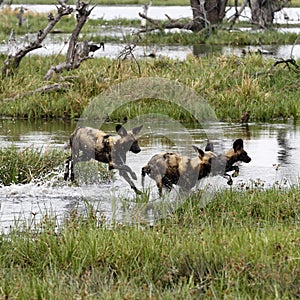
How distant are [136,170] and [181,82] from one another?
5442mm

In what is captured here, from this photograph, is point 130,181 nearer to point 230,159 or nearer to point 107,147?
point 107,147

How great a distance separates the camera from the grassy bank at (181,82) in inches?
Result: 634

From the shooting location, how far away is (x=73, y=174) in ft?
35.0

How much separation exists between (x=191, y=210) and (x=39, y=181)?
9.54 feet

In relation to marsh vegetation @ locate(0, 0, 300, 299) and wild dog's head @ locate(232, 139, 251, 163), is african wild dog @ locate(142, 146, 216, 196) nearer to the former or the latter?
marsh vegetation @ locate(0, 0, 300, 299)

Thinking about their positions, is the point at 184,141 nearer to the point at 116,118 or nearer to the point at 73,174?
the point at 116,118

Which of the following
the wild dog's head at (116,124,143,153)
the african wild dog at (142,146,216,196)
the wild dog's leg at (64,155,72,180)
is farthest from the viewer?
the wild dog's leg at (64,155,72,180)

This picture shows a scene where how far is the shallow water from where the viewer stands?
915 cm

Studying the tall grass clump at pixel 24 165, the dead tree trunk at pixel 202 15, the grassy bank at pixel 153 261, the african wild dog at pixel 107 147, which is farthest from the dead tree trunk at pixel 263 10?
the grassy bank at pixel 153 261

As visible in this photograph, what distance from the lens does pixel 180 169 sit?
9.27 meters

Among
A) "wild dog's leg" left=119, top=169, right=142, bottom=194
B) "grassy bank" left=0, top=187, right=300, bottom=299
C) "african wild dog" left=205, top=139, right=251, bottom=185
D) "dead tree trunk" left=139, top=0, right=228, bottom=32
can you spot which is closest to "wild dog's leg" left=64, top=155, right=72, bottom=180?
"wild dog's leg" left=119, top=169, right=142, bottom=194

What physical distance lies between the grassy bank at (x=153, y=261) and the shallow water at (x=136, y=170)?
65 centimetres

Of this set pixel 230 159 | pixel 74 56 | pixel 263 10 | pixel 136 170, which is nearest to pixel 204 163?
pixel 230 159

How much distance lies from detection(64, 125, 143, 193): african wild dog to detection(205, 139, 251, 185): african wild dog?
36.5 inches
